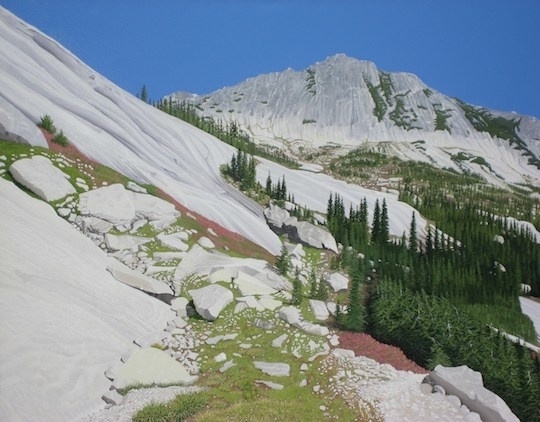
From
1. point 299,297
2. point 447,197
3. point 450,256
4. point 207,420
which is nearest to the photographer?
point 207,420

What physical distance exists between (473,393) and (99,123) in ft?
186

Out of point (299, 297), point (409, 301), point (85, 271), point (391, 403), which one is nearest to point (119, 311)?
point (85, 271)

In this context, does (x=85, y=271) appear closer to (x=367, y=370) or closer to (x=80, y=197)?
(x=80, y=197)

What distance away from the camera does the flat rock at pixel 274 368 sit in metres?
24.5

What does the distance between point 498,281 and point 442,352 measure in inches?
2560

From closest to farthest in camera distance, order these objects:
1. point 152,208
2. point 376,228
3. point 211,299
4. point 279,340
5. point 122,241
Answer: point 279,340, point 211,299, point 122,241, point 152,208, point 376,228

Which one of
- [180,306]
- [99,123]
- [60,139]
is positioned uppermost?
[99,123]

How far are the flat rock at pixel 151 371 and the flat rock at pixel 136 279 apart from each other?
24.9ft

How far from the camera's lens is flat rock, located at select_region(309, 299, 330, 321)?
116 feet

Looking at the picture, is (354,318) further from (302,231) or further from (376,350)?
(302,231)

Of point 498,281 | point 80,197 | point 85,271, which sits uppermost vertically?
point 80,197

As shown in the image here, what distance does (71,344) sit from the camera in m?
21.7

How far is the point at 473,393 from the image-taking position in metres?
22.8

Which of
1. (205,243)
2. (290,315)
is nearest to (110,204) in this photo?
(205,243)
